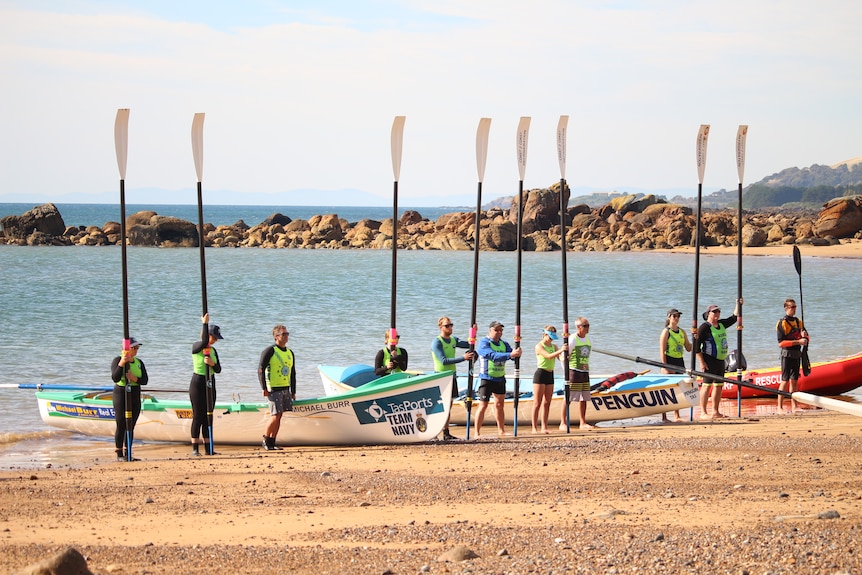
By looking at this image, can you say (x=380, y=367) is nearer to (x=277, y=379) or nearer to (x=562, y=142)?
(x=277, y=379)

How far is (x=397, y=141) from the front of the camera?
13695 mm

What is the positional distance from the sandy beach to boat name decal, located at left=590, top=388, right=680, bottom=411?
178cm

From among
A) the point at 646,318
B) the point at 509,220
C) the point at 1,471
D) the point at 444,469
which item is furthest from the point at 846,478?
the point at 509,220

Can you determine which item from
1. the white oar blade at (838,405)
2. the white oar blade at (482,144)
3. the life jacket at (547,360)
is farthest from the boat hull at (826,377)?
the white oar blade at (838,405)

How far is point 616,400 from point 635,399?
0.28 m

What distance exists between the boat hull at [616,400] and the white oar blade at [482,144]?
3.37 metres

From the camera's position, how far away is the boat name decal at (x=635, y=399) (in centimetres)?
1482

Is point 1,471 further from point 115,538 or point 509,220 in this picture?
point 509,220

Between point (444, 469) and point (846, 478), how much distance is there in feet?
13.0

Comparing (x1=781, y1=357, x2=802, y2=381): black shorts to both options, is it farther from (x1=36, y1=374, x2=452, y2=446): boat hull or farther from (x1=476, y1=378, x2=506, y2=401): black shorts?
(x1=36, y1=374, x2=452, y2=446): boat hull

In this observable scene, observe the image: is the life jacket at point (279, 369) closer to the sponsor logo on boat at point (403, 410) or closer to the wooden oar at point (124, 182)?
the sponsor logo on boat at point (403, 410)

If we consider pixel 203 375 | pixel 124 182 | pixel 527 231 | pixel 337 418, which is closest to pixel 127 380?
pixel 203 375

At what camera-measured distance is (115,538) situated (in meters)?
→ 8.09

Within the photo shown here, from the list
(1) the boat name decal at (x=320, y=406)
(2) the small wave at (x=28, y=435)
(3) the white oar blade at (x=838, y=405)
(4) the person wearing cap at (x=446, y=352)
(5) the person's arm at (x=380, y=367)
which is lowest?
(2) the small wave at (x=28, y=435)
